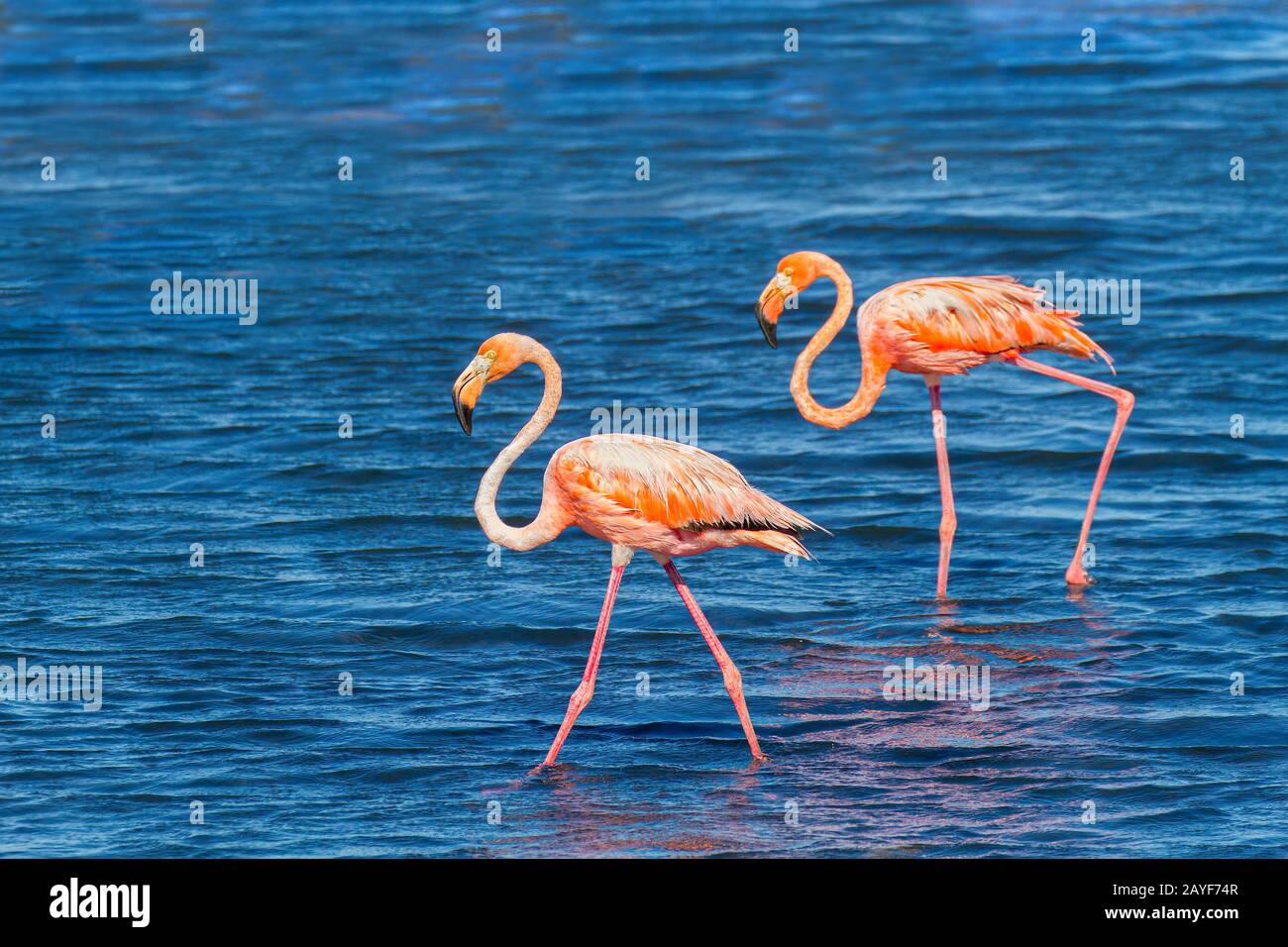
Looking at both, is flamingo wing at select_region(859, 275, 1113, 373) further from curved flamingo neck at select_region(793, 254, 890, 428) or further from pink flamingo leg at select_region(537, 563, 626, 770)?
pink flamingo leg at select_region(537, 563, 626, 770)

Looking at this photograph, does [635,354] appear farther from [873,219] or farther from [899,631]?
[899,631]

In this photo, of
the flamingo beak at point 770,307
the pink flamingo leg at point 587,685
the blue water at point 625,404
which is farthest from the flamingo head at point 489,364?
the flamingo beak at point 770,307

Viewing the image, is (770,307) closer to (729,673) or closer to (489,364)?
(489,364)

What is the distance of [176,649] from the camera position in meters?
9.59

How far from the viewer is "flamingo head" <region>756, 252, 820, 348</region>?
383 inches

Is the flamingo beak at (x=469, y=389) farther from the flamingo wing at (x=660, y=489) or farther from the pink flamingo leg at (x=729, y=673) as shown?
the pink flamingo leg at (x=729, y=673)

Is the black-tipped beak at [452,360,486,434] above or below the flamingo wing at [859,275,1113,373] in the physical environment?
below

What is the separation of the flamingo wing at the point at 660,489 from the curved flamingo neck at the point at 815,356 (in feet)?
5.98

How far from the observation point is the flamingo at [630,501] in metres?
7.99

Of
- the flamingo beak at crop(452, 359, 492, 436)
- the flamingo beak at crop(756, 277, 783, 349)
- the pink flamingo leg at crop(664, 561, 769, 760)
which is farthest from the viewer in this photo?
the flamingo beak at crop(756, 277, 783, 349)

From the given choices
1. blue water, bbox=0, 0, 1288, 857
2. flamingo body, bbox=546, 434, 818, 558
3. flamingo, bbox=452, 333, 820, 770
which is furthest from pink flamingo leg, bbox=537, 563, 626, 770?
flamingo body, bbox=546, 434, 818, 558

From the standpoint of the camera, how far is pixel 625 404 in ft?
46.1

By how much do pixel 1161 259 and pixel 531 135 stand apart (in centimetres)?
692

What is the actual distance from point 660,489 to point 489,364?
86cm
